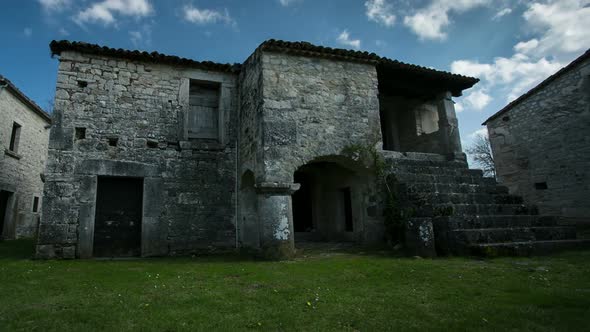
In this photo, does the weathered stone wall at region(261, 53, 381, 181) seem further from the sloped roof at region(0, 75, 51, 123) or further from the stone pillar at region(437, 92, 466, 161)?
the sloped roof at region(0, 75, 51, 123)

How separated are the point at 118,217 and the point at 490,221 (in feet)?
27.0

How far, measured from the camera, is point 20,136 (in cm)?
1292

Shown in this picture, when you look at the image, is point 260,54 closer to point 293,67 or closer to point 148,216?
point 293,67

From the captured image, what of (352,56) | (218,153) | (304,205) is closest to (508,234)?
(352,56)

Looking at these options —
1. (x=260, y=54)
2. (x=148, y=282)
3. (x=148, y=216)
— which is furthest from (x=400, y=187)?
(x=148, y=216)

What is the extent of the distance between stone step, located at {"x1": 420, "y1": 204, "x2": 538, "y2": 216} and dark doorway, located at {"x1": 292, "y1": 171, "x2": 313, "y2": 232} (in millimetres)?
5177

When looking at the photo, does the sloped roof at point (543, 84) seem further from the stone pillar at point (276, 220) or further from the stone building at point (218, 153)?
the stone pillar at point (276, 220)

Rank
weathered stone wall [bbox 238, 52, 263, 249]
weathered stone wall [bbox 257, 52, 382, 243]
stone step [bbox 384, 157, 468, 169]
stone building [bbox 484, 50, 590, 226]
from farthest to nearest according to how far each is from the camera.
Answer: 1. stone building [bbox 484, 50, 590, 226]
2. stone step [bbox 384, 157, 468, 169]
3. weathered stone wall [bbox 238, 52, 263, 249]
4. weathered stone wall [bbox 257, 52, 382, 243]

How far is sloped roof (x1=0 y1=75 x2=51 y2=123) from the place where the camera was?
11336 millimetres

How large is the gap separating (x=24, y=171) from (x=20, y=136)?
1.44 m

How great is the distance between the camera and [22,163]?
13.2 meters

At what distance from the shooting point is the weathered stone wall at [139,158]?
24.9ft

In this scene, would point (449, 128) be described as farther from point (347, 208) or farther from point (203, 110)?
point (203, 110)

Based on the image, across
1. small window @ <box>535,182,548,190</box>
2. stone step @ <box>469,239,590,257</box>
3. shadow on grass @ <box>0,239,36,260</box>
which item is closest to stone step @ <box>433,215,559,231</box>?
stone step @ <box>469,239,590,257</box>
